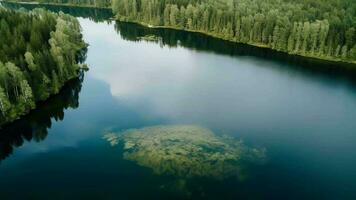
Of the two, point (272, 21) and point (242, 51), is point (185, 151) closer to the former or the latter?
point (242, 51)

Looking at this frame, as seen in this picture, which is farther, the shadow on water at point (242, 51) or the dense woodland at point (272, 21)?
the dense woodland at point (272, 21)

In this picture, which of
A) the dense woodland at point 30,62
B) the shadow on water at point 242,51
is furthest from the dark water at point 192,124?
the dense woodland at point 30,62

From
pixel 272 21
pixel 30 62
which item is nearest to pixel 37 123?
pixel 30 62

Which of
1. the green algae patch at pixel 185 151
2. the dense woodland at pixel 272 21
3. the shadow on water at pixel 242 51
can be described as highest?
the dense woodland at pixel 272 21

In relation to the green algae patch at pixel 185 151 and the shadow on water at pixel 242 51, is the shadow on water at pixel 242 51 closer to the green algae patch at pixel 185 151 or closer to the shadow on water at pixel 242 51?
the shadow on water at pixel 242 51

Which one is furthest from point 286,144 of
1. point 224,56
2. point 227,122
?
point 224,56
